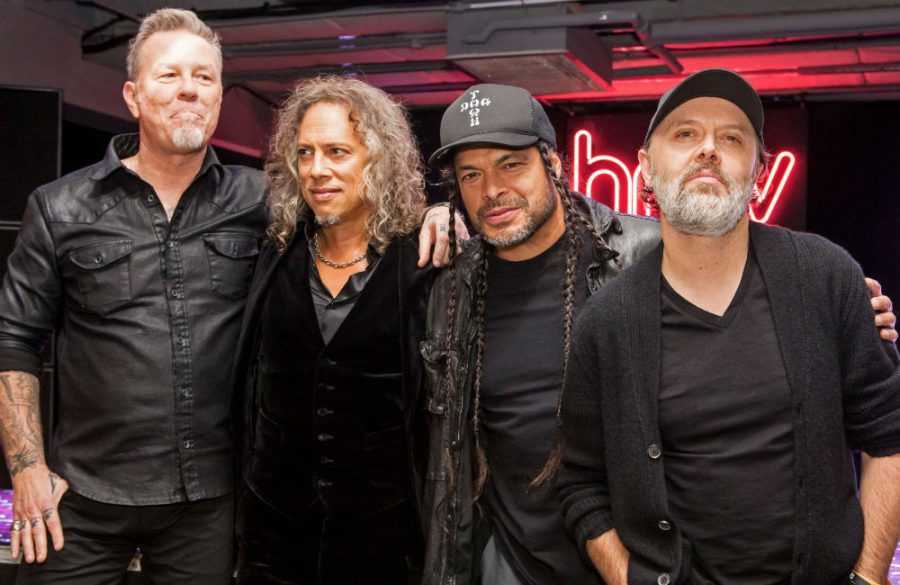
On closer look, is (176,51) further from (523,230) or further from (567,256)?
(567,256)

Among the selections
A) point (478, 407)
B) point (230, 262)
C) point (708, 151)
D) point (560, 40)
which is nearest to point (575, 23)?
point (560, 40)

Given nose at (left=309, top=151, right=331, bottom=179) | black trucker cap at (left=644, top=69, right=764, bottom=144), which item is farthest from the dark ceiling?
black trucker cap at (left=644, top=69, right=764, bottom=144)

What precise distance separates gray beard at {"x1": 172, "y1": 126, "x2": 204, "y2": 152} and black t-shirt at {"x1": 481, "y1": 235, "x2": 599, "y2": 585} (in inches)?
35.4

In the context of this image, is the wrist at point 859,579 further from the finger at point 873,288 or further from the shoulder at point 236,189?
the shoulder at point 236,189

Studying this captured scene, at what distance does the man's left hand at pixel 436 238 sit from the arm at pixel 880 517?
45.2 inches

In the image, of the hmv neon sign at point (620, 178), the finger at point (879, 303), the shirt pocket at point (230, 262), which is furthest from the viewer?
the hmv neon sign at point (620, 178)

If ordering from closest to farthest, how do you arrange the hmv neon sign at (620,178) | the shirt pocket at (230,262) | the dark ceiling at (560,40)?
the shirt pocket at (230,262)
the dark ceiling at (560,40)
the hmv neon sign at (620,178)

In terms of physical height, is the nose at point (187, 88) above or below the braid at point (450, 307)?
above

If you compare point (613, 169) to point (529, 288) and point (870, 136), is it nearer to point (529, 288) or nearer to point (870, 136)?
point (870, 136)

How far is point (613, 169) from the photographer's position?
8828 mm

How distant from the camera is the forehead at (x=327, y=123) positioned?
8.34 feet

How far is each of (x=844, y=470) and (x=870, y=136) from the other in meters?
7.19

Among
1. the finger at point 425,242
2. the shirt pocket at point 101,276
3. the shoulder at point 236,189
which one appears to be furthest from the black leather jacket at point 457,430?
the shirt pocket at point 101,276

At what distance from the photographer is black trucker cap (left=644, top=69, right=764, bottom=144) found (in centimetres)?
191
